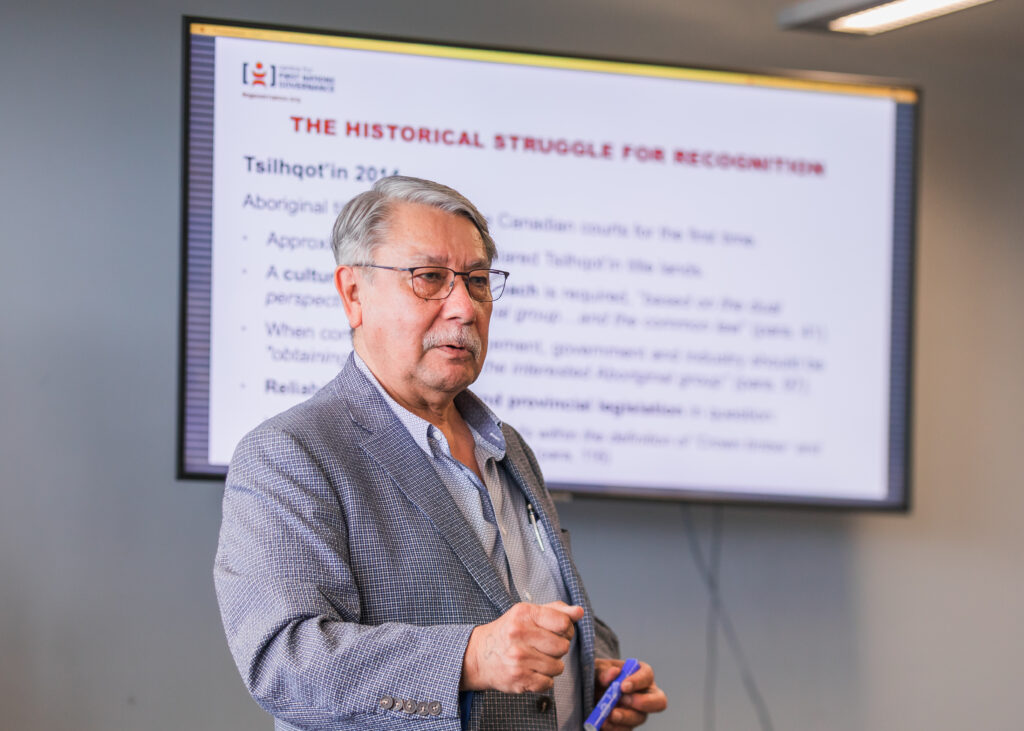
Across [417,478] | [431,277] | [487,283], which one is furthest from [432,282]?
[417,478]

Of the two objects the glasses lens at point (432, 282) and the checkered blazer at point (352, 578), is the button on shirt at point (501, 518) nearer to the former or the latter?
the checkered blazer at point (352, 578)

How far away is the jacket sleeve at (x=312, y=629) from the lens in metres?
1.26

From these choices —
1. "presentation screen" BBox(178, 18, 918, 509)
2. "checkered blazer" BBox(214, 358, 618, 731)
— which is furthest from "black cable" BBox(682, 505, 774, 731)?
"checkered blazer" BBox(214, 358, 618, 731)

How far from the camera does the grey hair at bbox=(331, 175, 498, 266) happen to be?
1.61 m

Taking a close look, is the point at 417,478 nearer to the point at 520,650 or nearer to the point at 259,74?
the point at 520,650

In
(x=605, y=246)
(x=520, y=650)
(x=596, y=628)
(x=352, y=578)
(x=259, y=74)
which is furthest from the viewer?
(x=605, y=246)

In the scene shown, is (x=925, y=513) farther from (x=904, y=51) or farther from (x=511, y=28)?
(x=511, y=28)

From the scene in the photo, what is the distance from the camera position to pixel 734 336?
293 cm

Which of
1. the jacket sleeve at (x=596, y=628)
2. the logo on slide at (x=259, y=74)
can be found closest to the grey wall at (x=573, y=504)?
the logo on slide at (x=259, y=74)

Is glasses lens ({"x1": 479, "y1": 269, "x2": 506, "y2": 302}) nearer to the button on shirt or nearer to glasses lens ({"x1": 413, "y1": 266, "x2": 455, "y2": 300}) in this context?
glasses lens ({"x1": 413, "y1": 266, "x2": 455, "y2": 300})

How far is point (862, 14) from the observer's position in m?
2.88

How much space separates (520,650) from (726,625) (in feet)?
6.87

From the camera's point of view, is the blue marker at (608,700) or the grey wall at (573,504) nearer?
the blue marker at (608,700)

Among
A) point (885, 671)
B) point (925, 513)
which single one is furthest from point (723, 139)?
point (885, 671)
